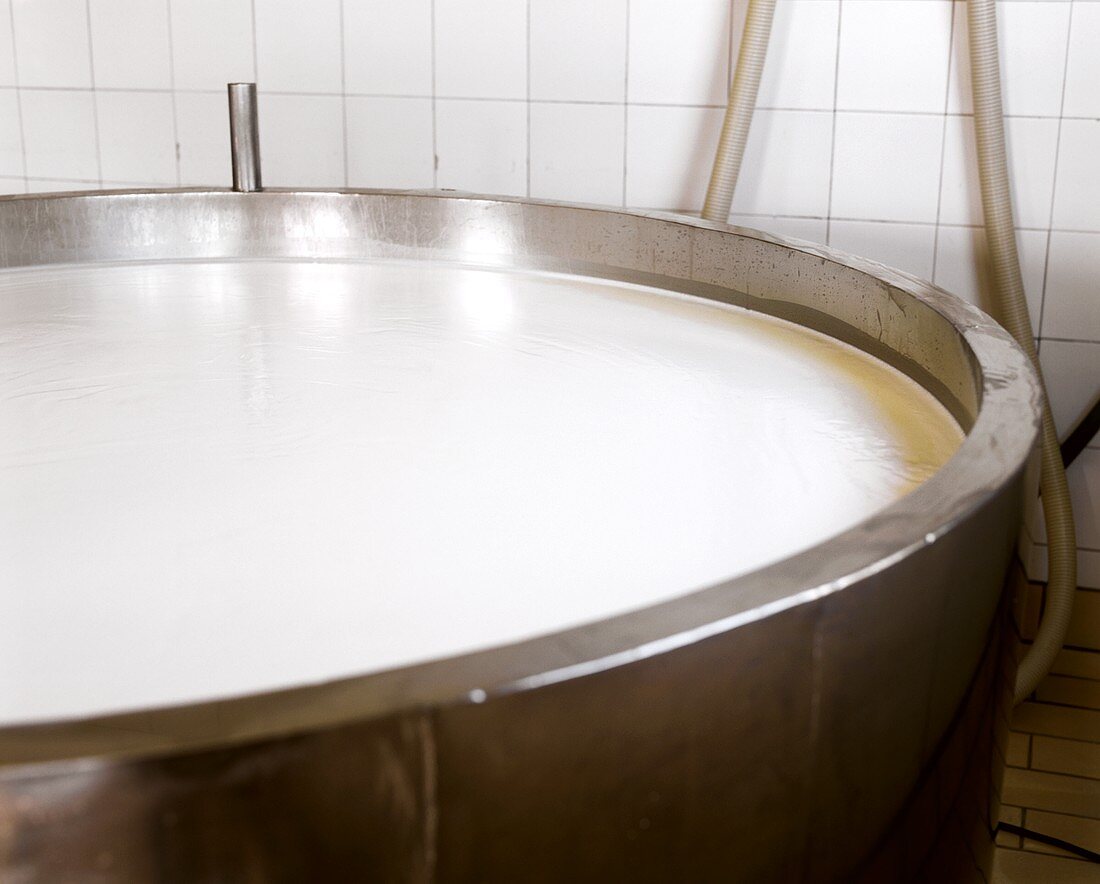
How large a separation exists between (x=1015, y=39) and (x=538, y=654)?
2.17m

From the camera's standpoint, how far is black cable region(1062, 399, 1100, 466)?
7.41ft

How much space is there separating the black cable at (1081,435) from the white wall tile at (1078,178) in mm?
360

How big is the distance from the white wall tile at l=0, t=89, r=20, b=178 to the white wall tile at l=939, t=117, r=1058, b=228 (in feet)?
7.26

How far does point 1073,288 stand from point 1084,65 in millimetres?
424

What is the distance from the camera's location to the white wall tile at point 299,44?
259 centimetres

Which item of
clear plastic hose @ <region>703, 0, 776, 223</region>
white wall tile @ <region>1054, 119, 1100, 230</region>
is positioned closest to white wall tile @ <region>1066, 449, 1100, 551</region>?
white wall tile @ <region>1054, 119, 1100, 230</region>

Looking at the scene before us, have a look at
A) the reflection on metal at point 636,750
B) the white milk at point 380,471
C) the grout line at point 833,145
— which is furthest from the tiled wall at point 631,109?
the reflection on metal at point 636,750

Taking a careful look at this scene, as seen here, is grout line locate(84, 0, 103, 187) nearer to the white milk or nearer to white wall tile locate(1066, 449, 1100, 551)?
the white milk

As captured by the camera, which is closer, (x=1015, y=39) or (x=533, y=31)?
(x=1015, y=39)

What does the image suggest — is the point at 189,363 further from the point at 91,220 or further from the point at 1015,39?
the point at 1015,39

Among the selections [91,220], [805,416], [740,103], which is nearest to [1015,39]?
[740,103]

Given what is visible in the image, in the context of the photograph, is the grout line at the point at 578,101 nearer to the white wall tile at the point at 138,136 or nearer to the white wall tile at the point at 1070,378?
the white wall tile at the point at 138,136

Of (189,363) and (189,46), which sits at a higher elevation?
(189,46)

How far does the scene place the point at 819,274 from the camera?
53.1 inches
